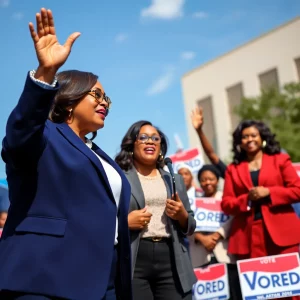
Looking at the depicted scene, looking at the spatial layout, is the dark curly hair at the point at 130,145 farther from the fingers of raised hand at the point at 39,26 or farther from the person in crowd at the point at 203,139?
the fingers of raised hand at the point at 39,26

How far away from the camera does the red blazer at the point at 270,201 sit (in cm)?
486

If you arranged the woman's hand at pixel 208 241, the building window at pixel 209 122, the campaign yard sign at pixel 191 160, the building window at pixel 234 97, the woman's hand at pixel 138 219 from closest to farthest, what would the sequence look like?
the woman's hand at pixel 138 219 → the woman's hand at pixel 208 241 → the campaign yard sign at pixel 191 160 → the building window at pixel 234 97 → the building window at pixel 209 122

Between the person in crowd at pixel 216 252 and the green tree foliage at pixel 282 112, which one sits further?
the green tree foliage at pixel 282 112

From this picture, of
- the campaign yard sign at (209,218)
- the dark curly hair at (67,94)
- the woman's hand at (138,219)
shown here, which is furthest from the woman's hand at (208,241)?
the dark curly hair at (67,94)

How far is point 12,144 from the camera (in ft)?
6.79

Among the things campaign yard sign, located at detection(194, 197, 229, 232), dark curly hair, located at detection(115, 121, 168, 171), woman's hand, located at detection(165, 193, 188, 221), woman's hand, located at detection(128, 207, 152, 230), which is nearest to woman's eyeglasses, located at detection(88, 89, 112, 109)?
woman's hand, located at detection(128, 207, 152, 230)

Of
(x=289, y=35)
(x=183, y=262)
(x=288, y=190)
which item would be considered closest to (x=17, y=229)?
(x=183, y=262)

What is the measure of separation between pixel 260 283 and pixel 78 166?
131 inches

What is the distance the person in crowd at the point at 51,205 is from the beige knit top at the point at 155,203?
1.43 m

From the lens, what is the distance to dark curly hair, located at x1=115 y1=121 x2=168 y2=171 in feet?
14.2

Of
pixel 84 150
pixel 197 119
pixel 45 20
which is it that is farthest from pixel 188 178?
pixel 45 20

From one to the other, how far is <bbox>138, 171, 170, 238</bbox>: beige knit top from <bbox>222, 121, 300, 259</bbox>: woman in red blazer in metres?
1.15

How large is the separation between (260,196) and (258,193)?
0.04 m

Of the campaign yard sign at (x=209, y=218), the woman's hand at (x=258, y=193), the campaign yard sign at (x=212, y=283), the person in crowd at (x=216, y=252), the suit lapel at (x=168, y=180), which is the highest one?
the suit lapel at (x=168, y=180)
